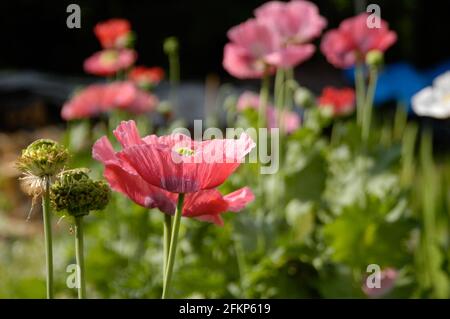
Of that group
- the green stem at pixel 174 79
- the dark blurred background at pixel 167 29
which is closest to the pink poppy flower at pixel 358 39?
the green stem at pixel 174 79

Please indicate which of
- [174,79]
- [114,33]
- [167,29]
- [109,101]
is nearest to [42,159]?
[109,101]

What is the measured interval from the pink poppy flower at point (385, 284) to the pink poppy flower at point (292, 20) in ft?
1.27

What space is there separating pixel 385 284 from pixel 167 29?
3.84 meters

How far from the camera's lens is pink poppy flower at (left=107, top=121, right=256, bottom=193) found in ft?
2.02

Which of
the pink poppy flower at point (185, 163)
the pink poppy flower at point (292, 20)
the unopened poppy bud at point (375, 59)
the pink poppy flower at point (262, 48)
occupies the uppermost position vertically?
the pink poppy flower at point (292, 20)

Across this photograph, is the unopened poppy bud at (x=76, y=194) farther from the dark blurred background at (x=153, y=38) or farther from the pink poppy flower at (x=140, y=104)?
the dark blurred background at (x=153, y=38)

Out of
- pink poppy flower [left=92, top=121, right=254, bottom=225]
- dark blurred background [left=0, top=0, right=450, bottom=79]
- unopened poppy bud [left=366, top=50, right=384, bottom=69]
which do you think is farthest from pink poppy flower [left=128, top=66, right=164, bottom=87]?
dark blurred background [left=0, top=0, right=450, bottom=79]

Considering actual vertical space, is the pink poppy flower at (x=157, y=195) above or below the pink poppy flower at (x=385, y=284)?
above

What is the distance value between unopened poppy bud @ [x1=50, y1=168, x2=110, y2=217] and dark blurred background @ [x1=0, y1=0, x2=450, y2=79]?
398cm

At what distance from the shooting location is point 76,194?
2.03 feet

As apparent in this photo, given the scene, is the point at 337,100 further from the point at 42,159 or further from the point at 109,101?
the point at 42,159

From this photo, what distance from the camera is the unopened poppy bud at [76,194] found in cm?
62
